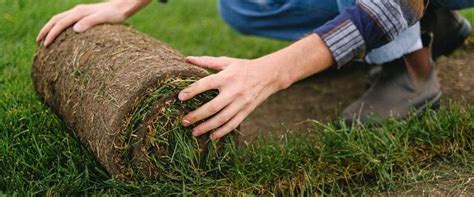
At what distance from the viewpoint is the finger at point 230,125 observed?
201 centimetres

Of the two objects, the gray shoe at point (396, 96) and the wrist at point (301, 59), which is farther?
the gray shoe at point (396, 96)

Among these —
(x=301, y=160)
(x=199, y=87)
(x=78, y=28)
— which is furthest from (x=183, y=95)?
(x=78, y=28)

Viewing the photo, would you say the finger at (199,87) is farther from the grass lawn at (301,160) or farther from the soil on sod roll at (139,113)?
the grass lawn at (301,160)

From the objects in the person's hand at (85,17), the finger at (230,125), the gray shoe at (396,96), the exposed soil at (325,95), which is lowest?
the exposed soil at (325,95)

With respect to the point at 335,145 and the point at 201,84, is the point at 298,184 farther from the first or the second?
the point at 201,84

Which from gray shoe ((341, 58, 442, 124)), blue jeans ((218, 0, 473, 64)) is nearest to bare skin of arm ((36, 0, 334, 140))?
blue jeans ((218, 0, 473, 64))

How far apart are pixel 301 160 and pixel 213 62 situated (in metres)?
0.42

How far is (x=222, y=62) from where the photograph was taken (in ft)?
6.68

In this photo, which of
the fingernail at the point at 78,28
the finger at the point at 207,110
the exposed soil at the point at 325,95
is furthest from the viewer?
the exposed soil at the point at 325,95

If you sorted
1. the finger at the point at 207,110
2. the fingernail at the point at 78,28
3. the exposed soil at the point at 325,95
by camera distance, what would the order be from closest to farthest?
the finger at the point at 207,110, the fingernail at the point at 78,28, the exposed soil at the point at 325,95

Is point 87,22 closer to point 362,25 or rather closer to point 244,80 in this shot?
point 244,80

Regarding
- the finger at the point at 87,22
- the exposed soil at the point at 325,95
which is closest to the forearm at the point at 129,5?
the finger at the point at 87,22

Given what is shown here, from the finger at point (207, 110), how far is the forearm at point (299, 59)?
15 cm

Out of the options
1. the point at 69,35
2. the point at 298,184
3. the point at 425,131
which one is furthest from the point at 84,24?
the point at 425,131
